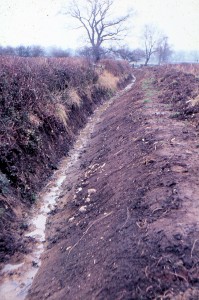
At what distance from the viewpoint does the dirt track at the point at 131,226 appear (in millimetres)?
2982

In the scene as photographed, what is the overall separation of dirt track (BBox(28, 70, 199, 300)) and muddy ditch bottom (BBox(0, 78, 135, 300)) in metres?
0.14

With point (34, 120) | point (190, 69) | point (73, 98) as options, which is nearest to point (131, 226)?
point (34, 120)

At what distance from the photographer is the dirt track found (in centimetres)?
298

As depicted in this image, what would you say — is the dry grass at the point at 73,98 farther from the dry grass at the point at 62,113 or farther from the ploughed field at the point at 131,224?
the ploughed field at the point at 131,224

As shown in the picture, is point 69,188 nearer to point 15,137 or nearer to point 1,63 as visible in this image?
point 15,137

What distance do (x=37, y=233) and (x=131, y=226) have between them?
6.31ft

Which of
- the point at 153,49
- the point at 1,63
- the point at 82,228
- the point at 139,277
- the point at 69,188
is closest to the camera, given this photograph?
the point at 139,277

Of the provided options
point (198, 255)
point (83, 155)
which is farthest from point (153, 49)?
point (198, 255)

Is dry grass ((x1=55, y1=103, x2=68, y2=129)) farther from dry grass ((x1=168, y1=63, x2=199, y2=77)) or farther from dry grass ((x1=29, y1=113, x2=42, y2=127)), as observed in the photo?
dry grass ((x1=168, y1=63, x2=199, y2=77))

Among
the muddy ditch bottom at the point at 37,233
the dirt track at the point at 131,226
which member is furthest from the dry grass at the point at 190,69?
the dirt track at the point at 131,226

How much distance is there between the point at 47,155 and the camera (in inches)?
300

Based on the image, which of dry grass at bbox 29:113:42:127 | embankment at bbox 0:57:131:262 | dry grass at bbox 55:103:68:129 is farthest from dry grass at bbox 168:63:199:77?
dry grass at bbox 29:113:42:127

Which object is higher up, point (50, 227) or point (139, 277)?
point (139, 277)

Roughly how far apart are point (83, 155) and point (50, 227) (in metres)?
3.46
